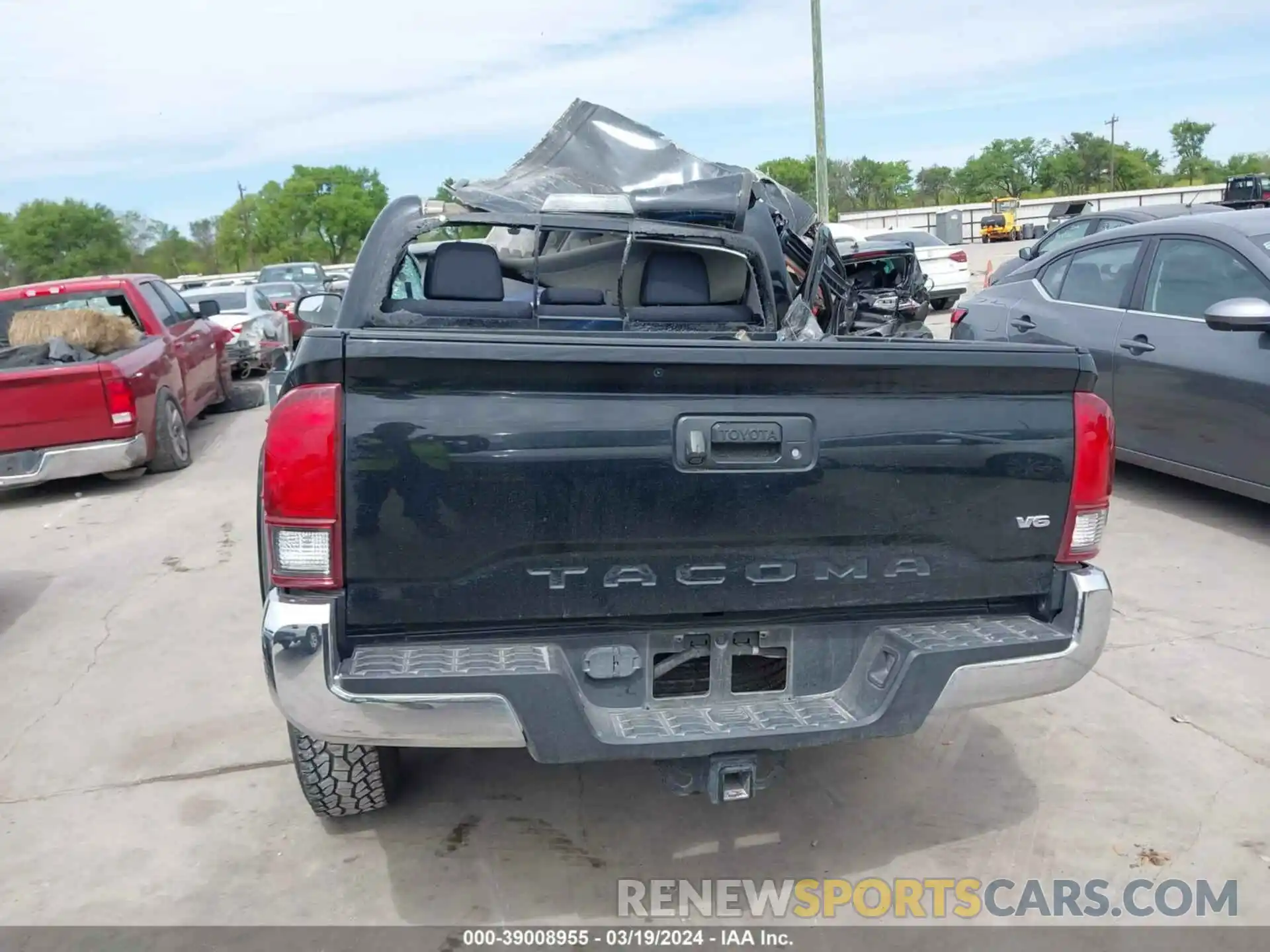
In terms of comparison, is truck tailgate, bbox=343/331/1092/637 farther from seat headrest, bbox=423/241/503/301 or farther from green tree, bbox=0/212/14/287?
green tree, bbox=0/212/14/287

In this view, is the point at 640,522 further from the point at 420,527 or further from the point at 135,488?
the point at 135,488

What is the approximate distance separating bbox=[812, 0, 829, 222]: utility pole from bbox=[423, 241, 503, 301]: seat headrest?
1706 cm

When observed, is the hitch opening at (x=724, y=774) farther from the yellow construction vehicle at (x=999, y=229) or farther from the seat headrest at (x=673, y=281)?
the yellow construction vehicle at (x=999, y=229)

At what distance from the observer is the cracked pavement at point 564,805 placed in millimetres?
3088

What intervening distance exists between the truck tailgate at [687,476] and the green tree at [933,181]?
330 ft

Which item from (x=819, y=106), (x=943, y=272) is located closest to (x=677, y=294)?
(x=943, y=272)

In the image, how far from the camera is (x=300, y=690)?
8.15 feet

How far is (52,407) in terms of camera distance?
306 inches

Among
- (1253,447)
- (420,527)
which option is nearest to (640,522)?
(420,527)

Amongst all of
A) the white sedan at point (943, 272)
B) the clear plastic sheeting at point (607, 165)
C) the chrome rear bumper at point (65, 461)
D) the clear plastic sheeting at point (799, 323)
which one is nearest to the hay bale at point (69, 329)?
the chrome rear bumper at point (65, 461)

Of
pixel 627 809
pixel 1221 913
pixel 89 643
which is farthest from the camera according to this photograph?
pixel 89 643

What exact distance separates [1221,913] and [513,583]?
2130 millimetres

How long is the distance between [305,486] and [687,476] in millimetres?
899
